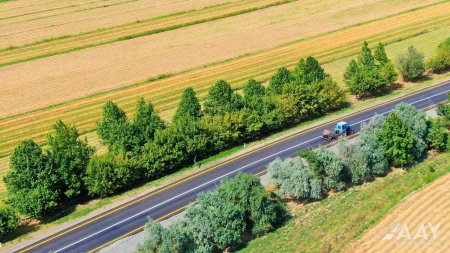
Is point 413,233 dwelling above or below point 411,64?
below

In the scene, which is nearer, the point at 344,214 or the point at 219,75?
the point at 344,214

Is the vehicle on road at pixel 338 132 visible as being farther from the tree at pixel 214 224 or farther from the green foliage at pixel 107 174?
the green foliage at pixel 107 174

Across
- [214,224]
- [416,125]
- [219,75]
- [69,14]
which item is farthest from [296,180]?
[69,14]

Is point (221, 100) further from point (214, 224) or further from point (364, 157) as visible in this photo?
point (214, 224)

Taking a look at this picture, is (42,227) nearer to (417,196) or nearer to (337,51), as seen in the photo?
(417,196)

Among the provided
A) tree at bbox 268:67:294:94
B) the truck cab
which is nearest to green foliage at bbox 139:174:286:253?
the truck cab

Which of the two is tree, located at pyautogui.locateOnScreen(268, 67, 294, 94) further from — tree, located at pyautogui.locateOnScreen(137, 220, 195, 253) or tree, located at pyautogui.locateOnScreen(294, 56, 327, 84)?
tree, located at pyautogui.locateOnScreen(137, 220, 195, 253)

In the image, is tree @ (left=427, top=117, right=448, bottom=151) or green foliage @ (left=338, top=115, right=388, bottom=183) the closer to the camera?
green foliage @ (left=338, top=115, right=388, bottom=183)
